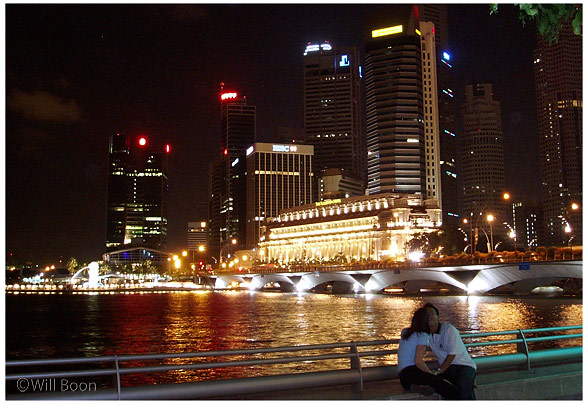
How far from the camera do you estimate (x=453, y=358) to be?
9711mm

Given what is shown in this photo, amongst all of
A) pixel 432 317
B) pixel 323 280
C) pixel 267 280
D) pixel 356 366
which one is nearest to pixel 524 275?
pixel 323 280

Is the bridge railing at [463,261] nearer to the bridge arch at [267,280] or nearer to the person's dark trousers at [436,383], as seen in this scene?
the bridge arch at [267,280]

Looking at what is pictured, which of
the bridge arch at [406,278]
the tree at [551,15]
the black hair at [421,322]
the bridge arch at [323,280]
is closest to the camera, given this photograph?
the tree at [551,15]

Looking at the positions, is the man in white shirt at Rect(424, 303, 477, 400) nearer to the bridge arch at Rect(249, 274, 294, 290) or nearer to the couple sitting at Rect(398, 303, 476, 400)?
the couple sitting at Rect(398, 303, 476, 400)

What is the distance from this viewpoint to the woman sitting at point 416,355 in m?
9.68

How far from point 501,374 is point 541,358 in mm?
1611

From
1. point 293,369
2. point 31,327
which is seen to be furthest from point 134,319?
point 293,369

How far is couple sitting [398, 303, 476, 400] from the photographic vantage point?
965 centimetres

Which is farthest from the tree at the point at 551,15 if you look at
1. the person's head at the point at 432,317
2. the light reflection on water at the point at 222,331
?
the light reflection on water at the point at 222,331

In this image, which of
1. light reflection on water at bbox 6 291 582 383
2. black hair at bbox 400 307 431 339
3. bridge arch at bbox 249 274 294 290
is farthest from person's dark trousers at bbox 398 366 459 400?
bridge arch at bbox 249 274 294 290

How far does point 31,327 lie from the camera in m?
53.0

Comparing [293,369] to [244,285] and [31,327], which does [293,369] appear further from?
[244,285]

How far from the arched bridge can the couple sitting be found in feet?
221

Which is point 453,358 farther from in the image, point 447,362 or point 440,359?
point 440,359
